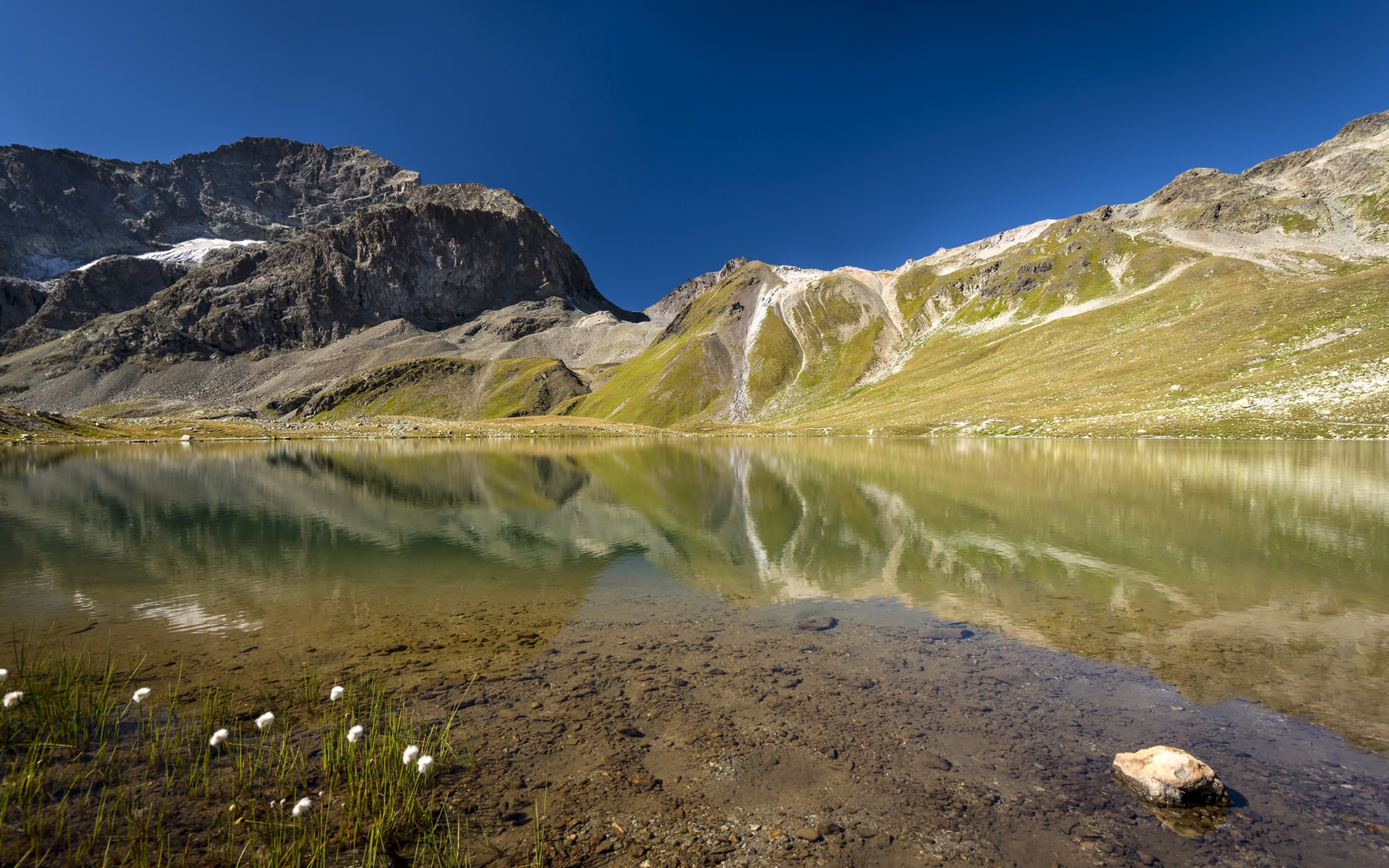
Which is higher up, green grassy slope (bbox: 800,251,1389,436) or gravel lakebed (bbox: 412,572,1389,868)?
green grassy slope (bbox: 800,251,1389,436)

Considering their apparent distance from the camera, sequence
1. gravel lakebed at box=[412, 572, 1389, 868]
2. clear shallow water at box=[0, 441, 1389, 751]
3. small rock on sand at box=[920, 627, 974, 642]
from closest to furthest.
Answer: gravel lakebed at box=[412, 572, 1389, 868], clear shallow water at box=[0, 441, 1389, 751], small rock on sand at box=[920, 627, 974, 642]

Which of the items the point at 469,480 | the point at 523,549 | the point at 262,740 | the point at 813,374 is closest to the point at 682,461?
the point at 469,480

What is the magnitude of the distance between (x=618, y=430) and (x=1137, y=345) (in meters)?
115

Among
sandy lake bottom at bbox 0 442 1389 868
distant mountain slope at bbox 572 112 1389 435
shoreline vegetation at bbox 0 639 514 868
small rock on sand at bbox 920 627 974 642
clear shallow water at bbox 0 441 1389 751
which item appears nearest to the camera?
shoreline vegetation at bbox 0 639 514 868

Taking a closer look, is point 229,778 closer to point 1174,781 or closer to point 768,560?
point 1174,781

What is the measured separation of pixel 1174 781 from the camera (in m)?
7.15

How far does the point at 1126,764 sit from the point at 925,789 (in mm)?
2777

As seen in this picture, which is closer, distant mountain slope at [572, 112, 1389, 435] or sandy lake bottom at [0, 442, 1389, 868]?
sandy lake bottom at [0, 442, 1389, 868]

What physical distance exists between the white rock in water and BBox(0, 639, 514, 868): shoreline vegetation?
767 cm

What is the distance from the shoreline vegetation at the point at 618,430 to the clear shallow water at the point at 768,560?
1552 cm

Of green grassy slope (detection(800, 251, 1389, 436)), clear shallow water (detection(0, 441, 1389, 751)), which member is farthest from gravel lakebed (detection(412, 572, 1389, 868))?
green grassy slope (detection(800, 251, 1389, 436))

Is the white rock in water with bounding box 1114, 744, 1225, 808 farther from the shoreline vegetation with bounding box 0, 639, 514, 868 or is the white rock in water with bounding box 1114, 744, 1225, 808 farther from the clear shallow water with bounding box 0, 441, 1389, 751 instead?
the shoreline vegetation with bounding box 0, 639, 514, 868

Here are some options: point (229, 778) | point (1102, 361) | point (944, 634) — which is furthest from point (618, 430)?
point (229, 778)

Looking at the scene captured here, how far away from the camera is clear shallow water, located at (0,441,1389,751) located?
42.0ft
